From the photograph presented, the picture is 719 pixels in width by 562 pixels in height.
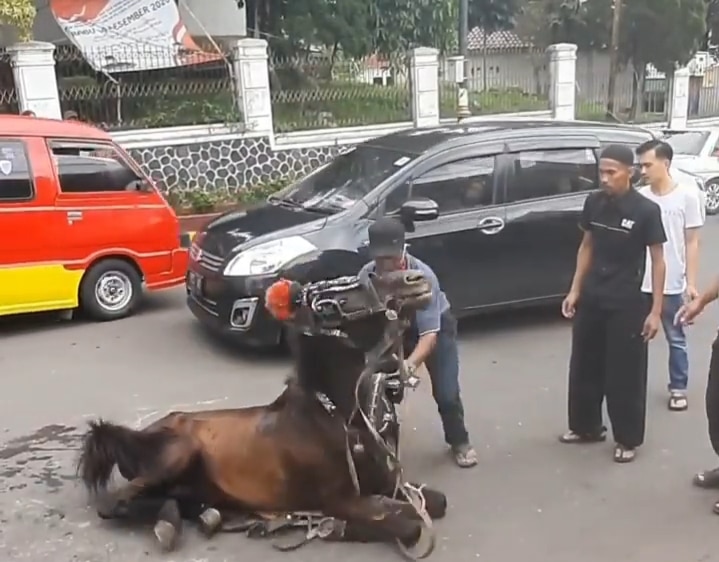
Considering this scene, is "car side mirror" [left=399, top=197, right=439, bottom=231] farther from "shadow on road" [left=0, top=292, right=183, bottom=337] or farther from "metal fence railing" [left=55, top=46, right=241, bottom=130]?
"metal fence railing" [left=55, top=46, right=241, bottom=130]

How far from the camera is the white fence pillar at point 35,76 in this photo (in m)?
12.2

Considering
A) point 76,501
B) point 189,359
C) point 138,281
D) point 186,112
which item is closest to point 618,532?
point 76,501

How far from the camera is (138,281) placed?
8.17 meters

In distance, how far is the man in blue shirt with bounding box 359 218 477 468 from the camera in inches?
151

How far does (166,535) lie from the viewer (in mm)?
3947

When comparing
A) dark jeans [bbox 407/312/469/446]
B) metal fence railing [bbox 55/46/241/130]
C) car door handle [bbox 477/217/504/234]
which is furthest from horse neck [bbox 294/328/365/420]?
metal fence railing [bbox 55/46/241/130]

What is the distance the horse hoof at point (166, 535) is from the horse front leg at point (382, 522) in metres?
0.70

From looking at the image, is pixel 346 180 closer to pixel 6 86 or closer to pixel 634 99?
pixel 6 86

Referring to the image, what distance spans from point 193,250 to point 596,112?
541 inches

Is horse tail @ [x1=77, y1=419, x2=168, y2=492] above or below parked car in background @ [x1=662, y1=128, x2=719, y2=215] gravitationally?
above

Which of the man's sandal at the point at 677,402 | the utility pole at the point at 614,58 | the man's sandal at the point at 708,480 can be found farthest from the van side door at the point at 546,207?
the utility pole at the point at 614,58

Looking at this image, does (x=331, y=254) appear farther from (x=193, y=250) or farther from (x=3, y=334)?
(x=3, y=334)

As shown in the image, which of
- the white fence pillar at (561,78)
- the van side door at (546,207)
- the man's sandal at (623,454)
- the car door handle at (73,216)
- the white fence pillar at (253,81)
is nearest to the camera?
the man's sandal at (623,454)

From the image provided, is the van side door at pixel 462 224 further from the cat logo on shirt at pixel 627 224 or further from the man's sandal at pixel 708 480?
the man's sandal at pixel 708 480
